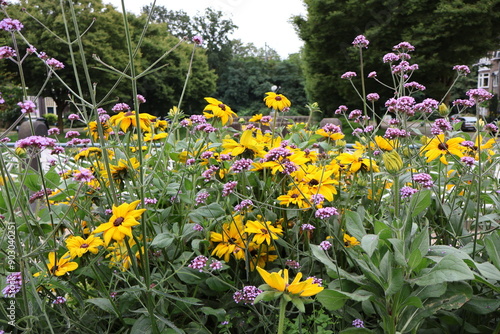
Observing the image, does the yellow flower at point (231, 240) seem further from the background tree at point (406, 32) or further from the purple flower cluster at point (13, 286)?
the background tree at point (406, 32)

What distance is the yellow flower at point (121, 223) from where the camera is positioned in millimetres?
881

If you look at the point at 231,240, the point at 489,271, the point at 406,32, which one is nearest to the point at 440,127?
the point at 489,271

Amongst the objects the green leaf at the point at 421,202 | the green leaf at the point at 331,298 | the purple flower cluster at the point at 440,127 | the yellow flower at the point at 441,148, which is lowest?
the green leaf at the point at 331,298

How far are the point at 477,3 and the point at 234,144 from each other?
1476 cm

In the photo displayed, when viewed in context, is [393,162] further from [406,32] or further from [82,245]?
[406,32]

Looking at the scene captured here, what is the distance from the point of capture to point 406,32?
14.3m

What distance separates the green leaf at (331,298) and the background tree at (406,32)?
46.1 feet

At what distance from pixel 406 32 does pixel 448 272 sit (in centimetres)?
1507

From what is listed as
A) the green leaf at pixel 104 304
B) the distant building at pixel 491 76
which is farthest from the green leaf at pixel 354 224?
the distant building at pixel 491 76

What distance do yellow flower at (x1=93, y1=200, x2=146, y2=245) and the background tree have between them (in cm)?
1418

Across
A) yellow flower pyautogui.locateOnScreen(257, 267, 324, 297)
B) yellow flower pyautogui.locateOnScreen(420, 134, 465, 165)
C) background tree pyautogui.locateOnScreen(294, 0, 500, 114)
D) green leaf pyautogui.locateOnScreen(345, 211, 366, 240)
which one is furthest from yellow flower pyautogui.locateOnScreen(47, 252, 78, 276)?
background tree pyautogui.locateOnScreen(294, 0, 500, 114)

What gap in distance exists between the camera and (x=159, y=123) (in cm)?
191

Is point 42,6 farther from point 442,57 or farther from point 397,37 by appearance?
point 442,57

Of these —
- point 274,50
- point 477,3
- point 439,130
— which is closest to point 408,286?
point 439,130
